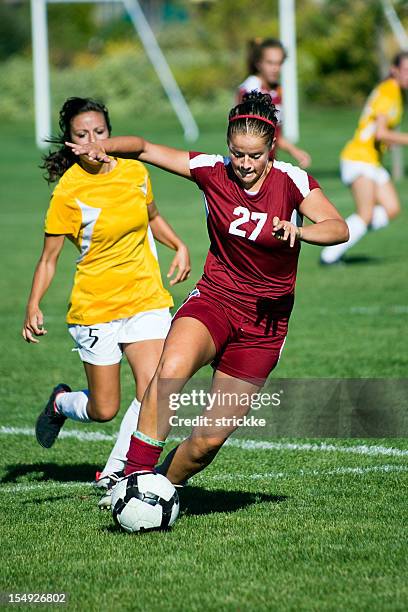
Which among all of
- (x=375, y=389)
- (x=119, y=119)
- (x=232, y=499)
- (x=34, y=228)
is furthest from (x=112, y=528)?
(x=119, y=119)

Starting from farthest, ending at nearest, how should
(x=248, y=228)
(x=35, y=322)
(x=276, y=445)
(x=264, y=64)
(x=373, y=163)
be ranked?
(x=373, y=163) → (x=264, y=64) → (x=276, y=445) → (x=35, y=322) → (x=248, y=228)

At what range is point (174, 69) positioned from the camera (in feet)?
160

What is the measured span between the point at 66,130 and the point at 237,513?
7.63ft

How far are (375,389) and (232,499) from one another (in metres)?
2.65

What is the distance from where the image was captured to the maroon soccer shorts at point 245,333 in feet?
17.8

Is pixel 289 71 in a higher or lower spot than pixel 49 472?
higher

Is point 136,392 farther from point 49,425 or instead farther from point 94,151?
point 94,151

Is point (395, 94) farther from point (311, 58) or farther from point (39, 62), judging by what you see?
point (311, 58)

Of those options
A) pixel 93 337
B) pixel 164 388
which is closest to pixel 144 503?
pixel 164 388

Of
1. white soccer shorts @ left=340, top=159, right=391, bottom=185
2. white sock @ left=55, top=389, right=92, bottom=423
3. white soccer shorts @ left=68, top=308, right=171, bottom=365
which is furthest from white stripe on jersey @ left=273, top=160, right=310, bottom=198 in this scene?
white soccer shorts @ left=340, top=159, right=391, bottom=185

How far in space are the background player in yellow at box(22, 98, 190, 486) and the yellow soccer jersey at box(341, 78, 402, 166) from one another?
312 inches

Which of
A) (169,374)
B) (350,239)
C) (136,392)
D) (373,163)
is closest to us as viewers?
(169,374)

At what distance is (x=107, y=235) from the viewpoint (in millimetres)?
6289

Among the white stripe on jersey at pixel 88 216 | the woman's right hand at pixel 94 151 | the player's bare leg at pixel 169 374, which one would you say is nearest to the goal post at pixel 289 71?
the white stripe on jersey at pixel 88 216
